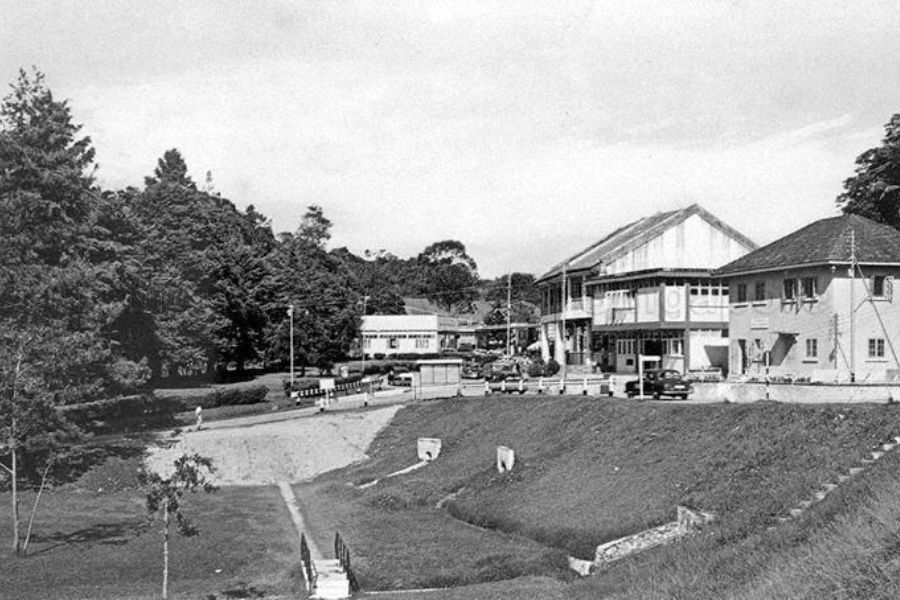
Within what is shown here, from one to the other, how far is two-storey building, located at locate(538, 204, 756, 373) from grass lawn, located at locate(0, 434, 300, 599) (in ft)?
97.9

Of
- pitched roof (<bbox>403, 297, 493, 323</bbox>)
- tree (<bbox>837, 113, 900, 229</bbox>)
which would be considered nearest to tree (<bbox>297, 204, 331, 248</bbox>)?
pitched roof (<bbox>403, 297, 493, 323</bbox>)

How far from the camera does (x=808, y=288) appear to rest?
4831cm

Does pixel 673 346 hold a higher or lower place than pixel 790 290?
lower

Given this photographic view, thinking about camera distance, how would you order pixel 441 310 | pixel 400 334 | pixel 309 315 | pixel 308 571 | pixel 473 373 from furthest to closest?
pixel 441 310, pixel 400 334, pixel 309 315, pixel 473 373, pixel 308 571

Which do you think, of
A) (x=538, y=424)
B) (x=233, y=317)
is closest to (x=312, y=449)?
(x=538, y=424)

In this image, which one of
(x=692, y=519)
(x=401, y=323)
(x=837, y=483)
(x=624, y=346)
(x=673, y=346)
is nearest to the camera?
(x=837, y=483)

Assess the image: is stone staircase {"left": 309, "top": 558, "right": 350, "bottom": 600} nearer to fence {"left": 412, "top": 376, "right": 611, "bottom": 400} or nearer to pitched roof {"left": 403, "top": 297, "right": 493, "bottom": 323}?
fence {"left": 412, "top": 376, "right": 611, "bottom": 400}

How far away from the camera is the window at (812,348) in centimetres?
4756

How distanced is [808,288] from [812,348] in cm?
301

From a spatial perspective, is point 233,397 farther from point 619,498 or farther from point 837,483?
point 837,483

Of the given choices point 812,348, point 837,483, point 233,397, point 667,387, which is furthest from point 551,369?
point 837,483

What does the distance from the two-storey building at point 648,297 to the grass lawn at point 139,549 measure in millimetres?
29830

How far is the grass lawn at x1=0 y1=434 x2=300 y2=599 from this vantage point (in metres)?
25.7

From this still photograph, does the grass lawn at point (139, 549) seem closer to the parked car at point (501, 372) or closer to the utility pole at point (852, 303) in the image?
the parked car at point (501, 372)
